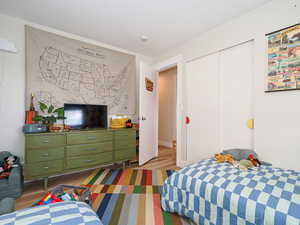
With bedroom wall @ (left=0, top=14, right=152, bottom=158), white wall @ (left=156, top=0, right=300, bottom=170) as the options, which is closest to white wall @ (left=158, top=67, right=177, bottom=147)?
white wall @ (left=156, top=0, right=300, bottom=170)

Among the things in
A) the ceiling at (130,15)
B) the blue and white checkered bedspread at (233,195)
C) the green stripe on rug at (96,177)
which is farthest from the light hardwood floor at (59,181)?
the ceiling at (130,15)

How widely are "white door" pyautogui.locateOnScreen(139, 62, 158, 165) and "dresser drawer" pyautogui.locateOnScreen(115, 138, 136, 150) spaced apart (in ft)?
0.55

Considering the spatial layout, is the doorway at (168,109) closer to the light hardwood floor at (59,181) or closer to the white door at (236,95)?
the light hardwood floor at (59,181)

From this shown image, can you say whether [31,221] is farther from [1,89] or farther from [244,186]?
[1,89]

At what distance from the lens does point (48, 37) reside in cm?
228

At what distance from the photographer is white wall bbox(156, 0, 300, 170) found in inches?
60.4

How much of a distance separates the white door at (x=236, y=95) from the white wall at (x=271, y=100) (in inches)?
4.4

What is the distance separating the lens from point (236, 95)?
2064 mm

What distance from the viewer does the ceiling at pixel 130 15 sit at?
181cm

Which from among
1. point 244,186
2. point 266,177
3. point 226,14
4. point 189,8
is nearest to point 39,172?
point 244,186

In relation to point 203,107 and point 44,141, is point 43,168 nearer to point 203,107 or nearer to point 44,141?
point 44,141

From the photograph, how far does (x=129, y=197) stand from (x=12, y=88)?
2.34 metres

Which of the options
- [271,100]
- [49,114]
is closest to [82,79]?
[49,114]

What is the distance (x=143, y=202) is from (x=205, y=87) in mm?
2027
